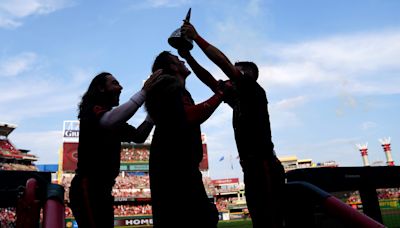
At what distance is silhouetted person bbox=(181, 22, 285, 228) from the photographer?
8.97ft

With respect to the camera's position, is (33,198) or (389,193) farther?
(389,193)

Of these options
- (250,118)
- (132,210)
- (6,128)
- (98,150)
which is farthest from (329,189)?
(6,128)

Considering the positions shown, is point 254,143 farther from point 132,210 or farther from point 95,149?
point 132,210

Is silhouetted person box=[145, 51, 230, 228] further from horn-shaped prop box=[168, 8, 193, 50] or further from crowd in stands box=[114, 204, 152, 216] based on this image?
crowd in stands box=[114, 204, 152, 216]

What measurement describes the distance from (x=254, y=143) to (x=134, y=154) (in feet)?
159

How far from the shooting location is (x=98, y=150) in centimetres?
303

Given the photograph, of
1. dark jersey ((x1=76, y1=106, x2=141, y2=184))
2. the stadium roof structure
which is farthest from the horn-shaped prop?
the stadium roof structure

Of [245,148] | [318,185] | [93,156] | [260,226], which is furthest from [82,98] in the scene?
[318,185]

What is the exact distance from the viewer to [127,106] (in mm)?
2682

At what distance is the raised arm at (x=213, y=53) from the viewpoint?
3010 mm

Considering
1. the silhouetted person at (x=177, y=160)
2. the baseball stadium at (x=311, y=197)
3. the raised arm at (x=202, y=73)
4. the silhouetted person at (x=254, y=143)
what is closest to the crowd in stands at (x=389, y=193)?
the baseball stadium at (x=311, y=197)

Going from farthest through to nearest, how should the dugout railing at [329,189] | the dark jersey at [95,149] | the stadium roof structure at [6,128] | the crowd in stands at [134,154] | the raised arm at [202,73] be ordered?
the stadium roof structure at [6,128], the crowd in stands at [134,154], the raised arm at [202,73], the dark jersey at [95,149], the dugout railing at [329,189]

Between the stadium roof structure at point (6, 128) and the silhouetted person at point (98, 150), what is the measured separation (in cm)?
6034

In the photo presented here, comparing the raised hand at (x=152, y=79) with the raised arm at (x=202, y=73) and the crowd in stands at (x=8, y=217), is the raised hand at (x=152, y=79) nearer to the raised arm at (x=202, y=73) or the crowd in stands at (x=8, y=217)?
the raised arm at (x=202, y=73)
